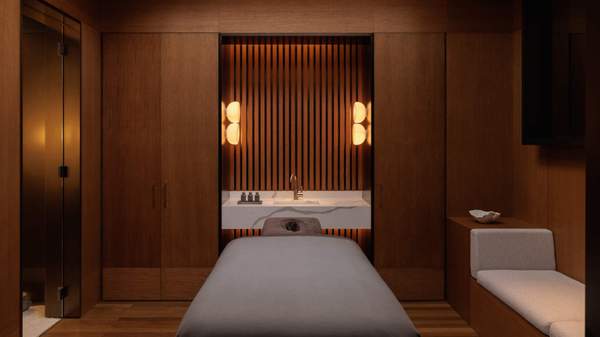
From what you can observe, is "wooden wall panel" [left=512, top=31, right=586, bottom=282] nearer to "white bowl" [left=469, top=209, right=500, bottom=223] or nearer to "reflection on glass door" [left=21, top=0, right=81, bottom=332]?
"white bowl" [left=469, top=209, right=500, bottom=223]

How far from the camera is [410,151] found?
4.22m

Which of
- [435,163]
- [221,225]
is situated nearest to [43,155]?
[221,225]

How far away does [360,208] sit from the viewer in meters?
4.29

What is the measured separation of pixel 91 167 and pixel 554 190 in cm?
353

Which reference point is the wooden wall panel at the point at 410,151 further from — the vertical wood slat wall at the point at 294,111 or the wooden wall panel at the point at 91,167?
the wooden wall panel at the point at 91,167

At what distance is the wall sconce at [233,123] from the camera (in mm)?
4633

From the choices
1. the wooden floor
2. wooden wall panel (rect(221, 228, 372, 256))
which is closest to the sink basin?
wooden wall panel (rect(221, 228, 372, 256))

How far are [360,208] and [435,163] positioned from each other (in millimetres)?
745

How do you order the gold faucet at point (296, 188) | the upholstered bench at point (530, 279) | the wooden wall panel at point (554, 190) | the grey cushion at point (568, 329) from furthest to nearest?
the gold faucet at point (296, 188), the wooden wall panel at point (554, 190), the upholstered bench at point (530, 279), the grey cushion at point (568, 329)

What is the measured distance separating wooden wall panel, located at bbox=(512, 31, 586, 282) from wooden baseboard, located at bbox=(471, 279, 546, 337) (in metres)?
0.57

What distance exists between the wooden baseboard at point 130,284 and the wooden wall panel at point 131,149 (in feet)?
0.20

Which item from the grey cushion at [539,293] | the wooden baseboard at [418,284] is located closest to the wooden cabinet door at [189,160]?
the wooden baseboard at [418,284]

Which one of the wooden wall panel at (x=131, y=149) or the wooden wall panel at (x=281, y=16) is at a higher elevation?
the wooden wall panel at (x=281, y=16)

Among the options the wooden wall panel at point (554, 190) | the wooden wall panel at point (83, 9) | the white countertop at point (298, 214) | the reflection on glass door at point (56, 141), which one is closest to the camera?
the wooden wall panel at point (554, 190)
